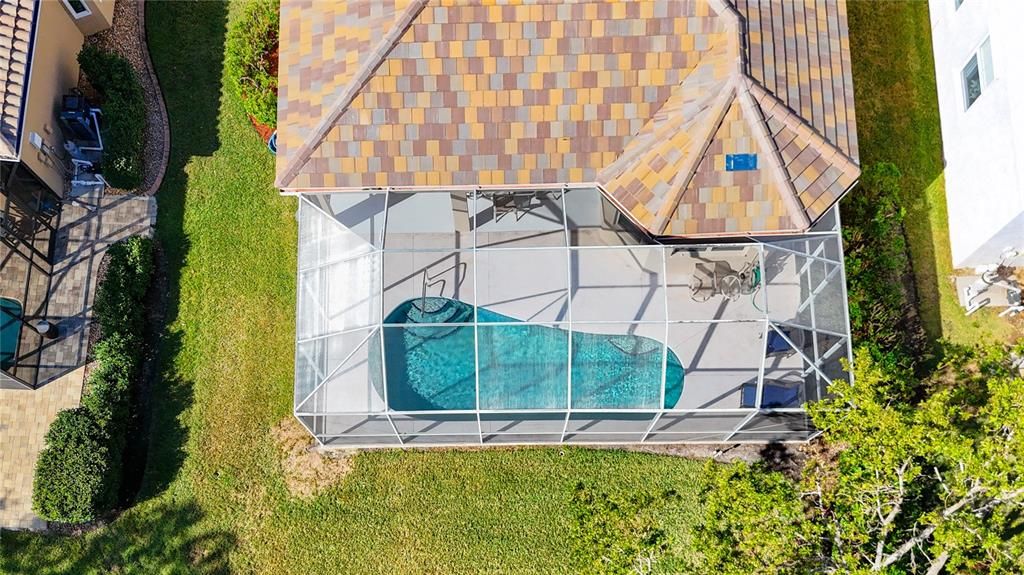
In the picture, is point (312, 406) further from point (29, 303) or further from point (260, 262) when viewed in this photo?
point (29, 303)

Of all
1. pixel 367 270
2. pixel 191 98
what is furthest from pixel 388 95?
pixel 191 98

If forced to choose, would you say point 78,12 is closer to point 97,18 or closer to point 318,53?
point 97,18

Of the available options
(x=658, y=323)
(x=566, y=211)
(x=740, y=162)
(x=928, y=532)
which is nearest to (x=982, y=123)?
(x=740, y=162)

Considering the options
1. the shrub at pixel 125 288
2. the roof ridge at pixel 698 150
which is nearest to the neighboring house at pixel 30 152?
the shrub at pixel 125 288

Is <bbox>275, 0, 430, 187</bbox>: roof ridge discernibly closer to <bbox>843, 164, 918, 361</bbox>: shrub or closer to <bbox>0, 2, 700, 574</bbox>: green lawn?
<bbox>0, 2, 700, 574</bbox>: green lawn

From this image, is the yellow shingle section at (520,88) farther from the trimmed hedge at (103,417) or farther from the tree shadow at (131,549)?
the tree shadow at (131,549)
